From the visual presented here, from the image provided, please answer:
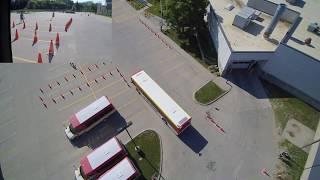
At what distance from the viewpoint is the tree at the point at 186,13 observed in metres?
Answer: 45.5

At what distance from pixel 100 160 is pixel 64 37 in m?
20.0

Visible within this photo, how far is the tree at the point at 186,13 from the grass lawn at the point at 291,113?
1685 centimetres

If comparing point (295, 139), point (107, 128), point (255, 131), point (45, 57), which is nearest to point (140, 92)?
point (107, 128)

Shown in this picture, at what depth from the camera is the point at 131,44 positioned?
48531 millimetres

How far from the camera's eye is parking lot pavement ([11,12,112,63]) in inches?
1380

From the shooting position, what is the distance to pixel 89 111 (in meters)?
36.2

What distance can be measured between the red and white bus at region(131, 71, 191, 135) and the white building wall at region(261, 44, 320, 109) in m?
18.7

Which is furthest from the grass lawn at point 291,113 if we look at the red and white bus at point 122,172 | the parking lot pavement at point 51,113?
the red and white bus at point 122,172

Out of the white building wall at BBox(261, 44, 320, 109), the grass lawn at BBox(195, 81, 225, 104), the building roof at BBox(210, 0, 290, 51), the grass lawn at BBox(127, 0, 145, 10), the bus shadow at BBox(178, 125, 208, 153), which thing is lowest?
the bus shadow at BBox(178, 125, 208, 153)

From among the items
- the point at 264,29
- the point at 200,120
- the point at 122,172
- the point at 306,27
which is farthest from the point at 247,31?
the point at 122,172

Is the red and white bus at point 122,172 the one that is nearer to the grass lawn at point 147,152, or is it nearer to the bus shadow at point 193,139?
the grass lawn at point 147,152

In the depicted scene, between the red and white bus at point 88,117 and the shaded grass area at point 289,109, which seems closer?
the red and white bus at point 88,117

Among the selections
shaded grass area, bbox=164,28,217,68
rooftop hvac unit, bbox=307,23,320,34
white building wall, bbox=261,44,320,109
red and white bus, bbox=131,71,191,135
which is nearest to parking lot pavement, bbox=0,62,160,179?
red and white bus, bbox=131,71,191,135

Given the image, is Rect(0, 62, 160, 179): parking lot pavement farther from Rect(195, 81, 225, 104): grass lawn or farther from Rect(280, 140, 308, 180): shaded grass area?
Rect(280, 140, 308, 180): shaded grass area
